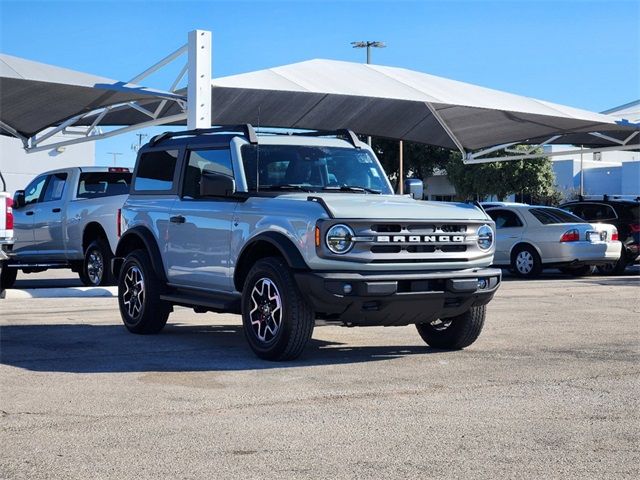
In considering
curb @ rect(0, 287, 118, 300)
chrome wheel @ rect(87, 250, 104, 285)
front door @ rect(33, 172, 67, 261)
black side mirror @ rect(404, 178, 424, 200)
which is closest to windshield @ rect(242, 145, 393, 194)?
black side mirror @ rect(404, 178, 424, 200)

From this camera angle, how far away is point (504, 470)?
5.30 m

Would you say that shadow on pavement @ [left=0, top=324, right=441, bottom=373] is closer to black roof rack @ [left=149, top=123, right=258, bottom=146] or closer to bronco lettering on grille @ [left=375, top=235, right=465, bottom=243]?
bronco lettering on grille @ [left=375, top=235, right=465, bottom=243]

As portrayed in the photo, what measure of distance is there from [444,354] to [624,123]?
17.8 meters

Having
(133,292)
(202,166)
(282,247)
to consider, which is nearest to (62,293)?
(133,292)

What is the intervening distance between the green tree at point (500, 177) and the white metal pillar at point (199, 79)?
160 ft

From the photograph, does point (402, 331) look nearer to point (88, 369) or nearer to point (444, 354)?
point (444, 354)

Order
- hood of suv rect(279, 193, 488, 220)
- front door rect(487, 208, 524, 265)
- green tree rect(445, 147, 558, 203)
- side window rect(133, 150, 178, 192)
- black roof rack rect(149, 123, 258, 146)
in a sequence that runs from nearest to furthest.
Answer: hood of suv rect(279, 193, 488, 220) → black roof rack rect(149, 123, 258, 146) → side window rect(133, 150, 178, 192) → front door rect(487, 208, 524, 265) → green tree rect(445, 147, 558, 203)

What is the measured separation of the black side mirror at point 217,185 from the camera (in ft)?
31.0

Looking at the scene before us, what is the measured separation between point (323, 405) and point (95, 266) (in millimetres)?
10626

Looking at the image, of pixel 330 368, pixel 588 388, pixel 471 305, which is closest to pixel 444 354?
pixel 471 305

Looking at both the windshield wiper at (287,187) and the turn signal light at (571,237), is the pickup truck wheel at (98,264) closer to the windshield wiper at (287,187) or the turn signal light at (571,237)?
the windshield wiper at (287,187)

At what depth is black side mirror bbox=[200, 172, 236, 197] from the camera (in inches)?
372

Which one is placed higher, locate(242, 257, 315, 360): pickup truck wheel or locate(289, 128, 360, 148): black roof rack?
locate(289, 128, 360, 148): black roof rack

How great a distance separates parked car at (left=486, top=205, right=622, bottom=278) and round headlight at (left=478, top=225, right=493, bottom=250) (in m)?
11.8
